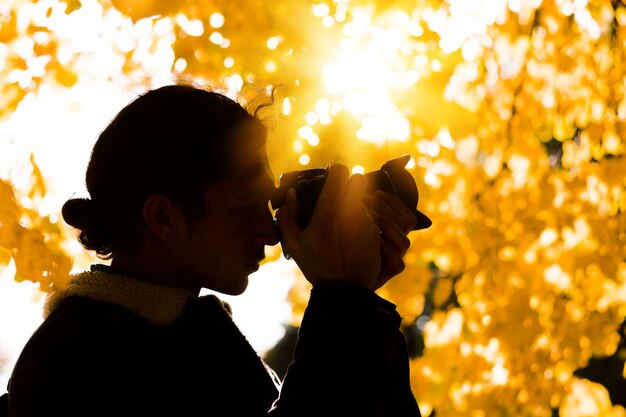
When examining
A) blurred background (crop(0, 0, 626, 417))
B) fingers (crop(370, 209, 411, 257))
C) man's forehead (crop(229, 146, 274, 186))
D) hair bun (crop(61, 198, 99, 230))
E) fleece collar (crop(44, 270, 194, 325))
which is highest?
blurred background (crop(0, 0, 626, 417))

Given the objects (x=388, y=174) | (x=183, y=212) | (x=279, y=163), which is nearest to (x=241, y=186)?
(x=183, y=212)

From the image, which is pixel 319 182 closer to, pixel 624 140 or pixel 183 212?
pixel 183 212

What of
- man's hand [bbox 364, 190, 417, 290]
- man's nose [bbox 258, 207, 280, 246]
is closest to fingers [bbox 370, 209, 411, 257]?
man's hand [bbox 364, 190, 417, 290]

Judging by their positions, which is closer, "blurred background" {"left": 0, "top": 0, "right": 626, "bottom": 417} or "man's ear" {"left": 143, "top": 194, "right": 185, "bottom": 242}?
"man's ear" {"left": 143, "top": 194, "right": 185, "bottom": 242}

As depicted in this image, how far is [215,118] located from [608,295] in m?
2.89

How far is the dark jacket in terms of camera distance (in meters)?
0.84

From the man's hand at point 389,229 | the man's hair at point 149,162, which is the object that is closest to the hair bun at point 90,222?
the man's hair at point 149,162

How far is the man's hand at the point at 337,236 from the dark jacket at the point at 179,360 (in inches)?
1.3

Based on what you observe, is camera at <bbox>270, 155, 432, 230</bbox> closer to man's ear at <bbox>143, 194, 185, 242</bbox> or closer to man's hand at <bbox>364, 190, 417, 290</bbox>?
man's hand at <bbox>364, 190, 417, 290</bbox>

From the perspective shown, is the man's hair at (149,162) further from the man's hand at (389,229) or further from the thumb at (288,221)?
the man's hand at (389,229)

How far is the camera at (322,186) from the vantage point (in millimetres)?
1012

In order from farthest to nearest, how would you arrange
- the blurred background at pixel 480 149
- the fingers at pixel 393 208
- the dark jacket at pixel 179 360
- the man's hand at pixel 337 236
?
1. the blurred background at pixel 480 149
2. the fingers at pixel 393 208
3. the man's hand at pixel 337 236
4. the dark jacket at pixel 179 360

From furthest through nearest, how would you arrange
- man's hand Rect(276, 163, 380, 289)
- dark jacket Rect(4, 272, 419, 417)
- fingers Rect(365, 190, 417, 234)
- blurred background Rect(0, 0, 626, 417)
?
blurred background Rect(0, 0, 626, 417) < fingers Rect(365, 190, 417, 234) < man's hand Rect(276, 163, 380, 289) < dark jacket Rect(4, 272, 419, 417)

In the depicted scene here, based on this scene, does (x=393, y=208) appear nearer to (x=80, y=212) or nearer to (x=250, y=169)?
(x=250, y=169)
